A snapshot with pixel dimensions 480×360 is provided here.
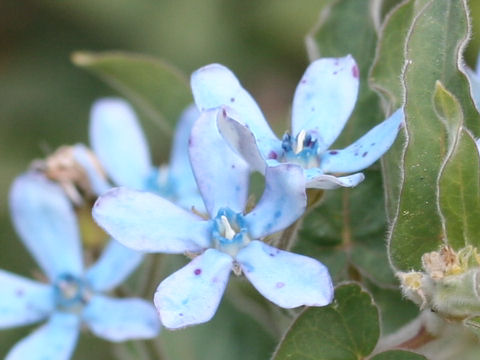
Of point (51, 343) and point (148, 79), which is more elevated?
point (148, 79)

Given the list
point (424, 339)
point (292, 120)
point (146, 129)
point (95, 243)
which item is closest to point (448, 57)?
point (292, 120)

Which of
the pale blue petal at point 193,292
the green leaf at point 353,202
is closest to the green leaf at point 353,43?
the green leaf at point 353,202

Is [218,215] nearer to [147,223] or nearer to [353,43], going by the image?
[147,223]

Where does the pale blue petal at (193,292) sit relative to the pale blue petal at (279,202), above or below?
below

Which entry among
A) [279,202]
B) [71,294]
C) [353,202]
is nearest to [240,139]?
[279,202]

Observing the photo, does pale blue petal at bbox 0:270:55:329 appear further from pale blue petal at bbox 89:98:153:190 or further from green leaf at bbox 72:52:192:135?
green leaf at bbox 72:52:192:135

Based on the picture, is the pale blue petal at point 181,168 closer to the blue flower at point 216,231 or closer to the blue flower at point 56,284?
the blue flower at point 56,284

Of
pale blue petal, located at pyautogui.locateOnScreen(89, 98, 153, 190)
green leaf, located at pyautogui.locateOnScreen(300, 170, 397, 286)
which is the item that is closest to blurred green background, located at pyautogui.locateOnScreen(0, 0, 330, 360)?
pale blue petal, located at pyautogui.locateOnScreen(89, 98, 153, 190)

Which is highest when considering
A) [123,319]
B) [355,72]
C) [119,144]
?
[355,72]
